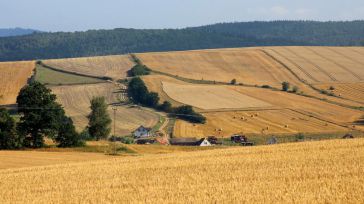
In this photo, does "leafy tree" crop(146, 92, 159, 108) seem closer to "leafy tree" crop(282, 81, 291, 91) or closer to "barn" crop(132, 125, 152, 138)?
"barn" crop(132, 125, 152, 138)

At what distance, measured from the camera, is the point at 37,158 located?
58.7 meters

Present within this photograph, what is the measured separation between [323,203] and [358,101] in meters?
95.5

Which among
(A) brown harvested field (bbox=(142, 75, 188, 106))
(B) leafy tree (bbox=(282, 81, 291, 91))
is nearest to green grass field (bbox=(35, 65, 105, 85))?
(A) brown harvested field (bbox=(142, 75, 188, 106))

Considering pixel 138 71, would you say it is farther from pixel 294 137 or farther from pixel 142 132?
pixel 294 137

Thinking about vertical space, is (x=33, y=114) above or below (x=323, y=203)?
below

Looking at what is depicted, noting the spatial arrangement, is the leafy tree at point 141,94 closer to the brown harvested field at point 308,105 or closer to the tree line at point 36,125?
the brown harvested field at point 308,105

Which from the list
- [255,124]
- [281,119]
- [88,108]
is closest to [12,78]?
[88,108]

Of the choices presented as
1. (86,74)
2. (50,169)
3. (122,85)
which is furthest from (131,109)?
(50,169)

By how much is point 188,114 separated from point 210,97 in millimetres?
13082

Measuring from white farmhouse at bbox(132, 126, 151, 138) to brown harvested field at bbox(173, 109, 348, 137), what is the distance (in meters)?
3.40

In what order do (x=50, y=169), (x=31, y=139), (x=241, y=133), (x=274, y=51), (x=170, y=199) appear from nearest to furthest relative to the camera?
(x=170, y=199)
(x=50, y=169)
(x=31, y=139)
(x=241, y=133)
(x=274, y=51)

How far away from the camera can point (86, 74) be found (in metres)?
136

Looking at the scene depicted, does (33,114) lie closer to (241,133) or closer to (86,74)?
(241,133)

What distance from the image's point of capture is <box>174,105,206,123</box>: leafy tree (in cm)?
10067
